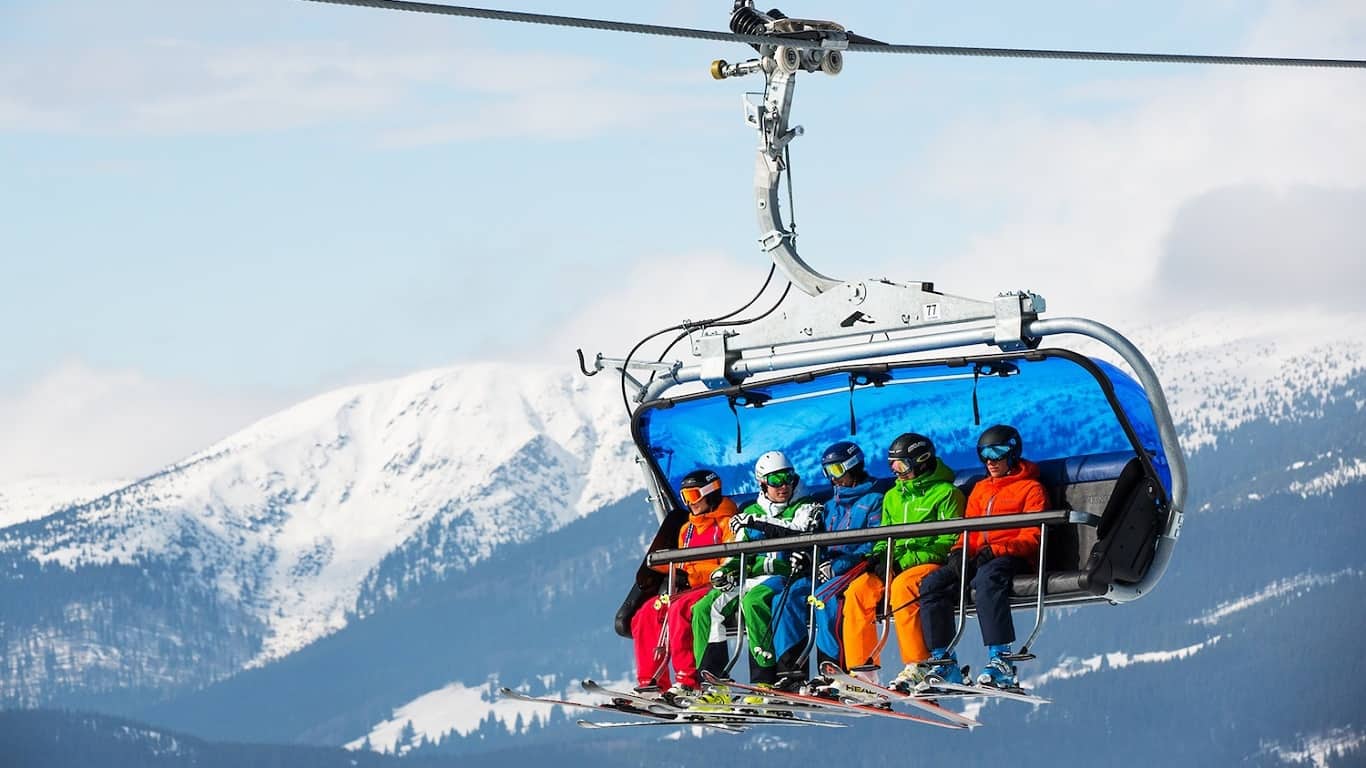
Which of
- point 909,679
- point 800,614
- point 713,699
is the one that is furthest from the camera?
point 800,614

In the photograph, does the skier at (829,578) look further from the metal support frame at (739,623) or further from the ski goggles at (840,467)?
the metal support frame at (739,623)

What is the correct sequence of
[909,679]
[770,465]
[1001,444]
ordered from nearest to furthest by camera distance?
[909,679] < [1001,444] < [770,465]

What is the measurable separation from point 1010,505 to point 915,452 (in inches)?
34.6

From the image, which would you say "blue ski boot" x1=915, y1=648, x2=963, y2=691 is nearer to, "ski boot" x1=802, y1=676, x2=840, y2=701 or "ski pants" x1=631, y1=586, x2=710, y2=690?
"ski boot" x1=802, y1=676, x2=840, y2=701

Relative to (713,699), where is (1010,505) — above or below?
above

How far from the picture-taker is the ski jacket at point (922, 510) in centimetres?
1864

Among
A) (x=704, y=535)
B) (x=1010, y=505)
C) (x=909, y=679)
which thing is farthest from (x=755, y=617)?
(x=1010, y=505)

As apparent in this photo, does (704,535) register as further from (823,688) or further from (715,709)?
(823,688)

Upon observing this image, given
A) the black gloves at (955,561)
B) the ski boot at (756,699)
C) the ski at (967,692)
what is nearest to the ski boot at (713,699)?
the ski boot at (756,699)

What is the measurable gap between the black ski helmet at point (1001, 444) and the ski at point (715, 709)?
232 cm

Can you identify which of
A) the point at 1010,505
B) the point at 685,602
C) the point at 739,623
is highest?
the point at 1010,505

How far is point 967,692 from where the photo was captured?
1739 centimetres

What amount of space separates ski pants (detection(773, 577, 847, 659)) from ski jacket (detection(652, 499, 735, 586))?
1.14m

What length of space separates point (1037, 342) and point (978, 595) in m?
2.02
